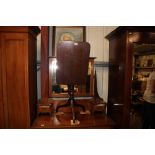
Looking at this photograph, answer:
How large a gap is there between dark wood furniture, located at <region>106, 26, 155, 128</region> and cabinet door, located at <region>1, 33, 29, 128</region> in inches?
45.2

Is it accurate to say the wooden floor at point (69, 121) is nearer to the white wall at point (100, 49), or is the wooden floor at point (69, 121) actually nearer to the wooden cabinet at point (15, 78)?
the wooden cabinet at point (15, 78)

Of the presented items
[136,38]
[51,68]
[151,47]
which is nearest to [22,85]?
[51,68]

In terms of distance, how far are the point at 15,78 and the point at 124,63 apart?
1.29 m

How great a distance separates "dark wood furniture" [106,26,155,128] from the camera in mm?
1670

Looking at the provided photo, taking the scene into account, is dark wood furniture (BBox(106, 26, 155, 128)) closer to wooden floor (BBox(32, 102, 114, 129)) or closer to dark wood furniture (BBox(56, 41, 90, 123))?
wooden floor (BBox(32, 102, 114, 129))

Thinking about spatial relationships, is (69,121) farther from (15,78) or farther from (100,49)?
(100,49)

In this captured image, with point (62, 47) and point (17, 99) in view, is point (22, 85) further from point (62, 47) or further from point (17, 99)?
point (62, 47)

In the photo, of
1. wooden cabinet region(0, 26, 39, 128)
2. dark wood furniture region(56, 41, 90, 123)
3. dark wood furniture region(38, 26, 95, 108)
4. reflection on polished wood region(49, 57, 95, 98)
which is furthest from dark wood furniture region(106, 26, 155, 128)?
wooden cabinet region(0, 26, 39, 128)
